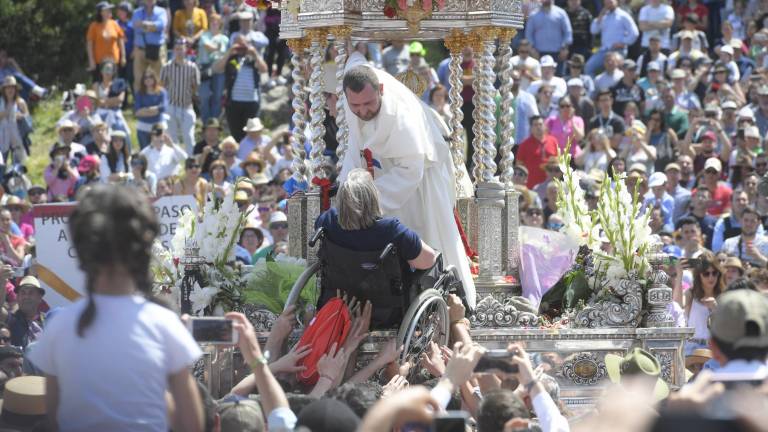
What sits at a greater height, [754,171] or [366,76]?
[366,76]

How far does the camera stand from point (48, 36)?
2825 cm

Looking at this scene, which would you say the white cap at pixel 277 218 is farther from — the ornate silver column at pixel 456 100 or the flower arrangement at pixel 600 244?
the flower arrangement at pixel 600 244

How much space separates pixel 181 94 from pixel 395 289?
42.4 feet

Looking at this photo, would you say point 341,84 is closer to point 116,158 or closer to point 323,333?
point 323,333

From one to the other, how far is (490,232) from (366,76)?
6.35 ft

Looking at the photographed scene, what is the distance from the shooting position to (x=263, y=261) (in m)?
12.5

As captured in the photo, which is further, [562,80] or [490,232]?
[562,80]

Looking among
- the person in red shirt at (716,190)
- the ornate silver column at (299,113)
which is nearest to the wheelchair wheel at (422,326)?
the ornate silver column at (299,113)

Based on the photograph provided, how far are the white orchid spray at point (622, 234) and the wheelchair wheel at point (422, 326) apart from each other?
1.80 meters

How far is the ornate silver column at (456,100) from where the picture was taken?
13.4 meters

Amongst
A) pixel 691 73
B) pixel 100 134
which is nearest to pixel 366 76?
pixel 100 134

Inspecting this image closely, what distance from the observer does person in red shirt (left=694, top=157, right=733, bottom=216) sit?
59.0 feet

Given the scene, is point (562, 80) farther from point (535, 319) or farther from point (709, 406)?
point (709, 406)

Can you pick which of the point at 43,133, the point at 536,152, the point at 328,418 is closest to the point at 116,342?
the point at 328,418
